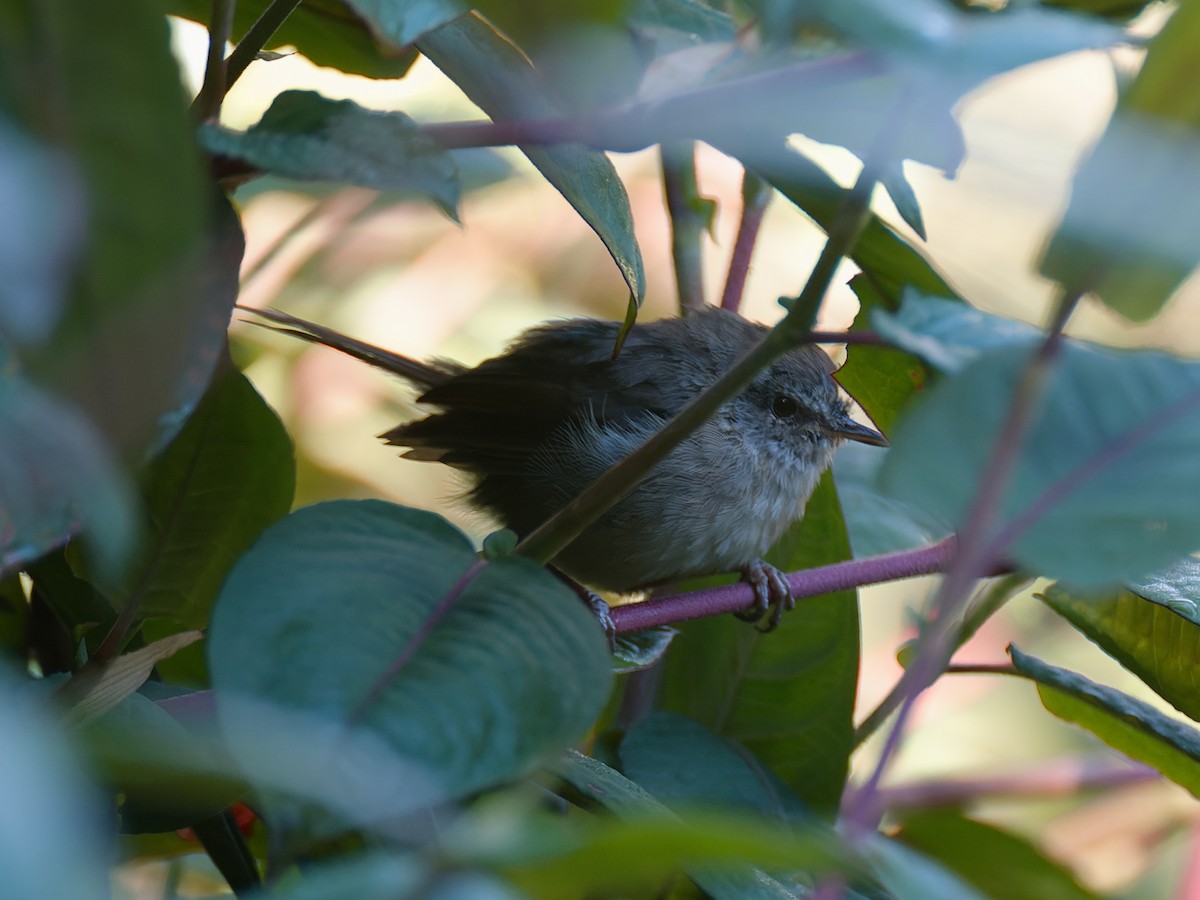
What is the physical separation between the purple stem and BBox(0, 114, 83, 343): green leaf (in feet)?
2.24

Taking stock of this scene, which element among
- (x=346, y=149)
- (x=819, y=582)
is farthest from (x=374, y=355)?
(x=346, y=149)

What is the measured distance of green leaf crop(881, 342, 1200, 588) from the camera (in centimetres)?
52

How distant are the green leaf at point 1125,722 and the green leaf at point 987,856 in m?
0.14

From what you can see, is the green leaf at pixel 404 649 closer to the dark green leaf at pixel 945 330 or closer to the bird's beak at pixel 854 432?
the dark green leaf at pixel 945 330

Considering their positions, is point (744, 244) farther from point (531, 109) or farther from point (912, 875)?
point (912, 875)

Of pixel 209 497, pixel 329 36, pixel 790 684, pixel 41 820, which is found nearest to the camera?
pixel 41 820

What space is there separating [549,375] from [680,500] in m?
0.33

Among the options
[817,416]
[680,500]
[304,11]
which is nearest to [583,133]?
[304,11]

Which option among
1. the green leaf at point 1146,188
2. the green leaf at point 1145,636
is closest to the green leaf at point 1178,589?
the green leaf at point 1145,636

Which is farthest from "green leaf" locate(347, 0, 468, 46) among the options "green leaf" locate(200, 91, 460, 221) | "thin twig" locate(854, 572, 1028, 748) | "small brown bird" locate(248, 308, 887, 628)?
"small brown bird" locate(248, 308, 887, 628)

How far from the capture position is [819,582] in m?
1.03

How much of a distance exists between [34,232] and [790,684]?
906 mm

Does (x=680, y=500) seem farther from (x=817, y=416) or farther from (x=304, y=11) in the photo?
(x=304, y=11)

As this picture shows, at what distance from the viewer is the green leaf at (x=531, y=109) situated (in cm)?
78
